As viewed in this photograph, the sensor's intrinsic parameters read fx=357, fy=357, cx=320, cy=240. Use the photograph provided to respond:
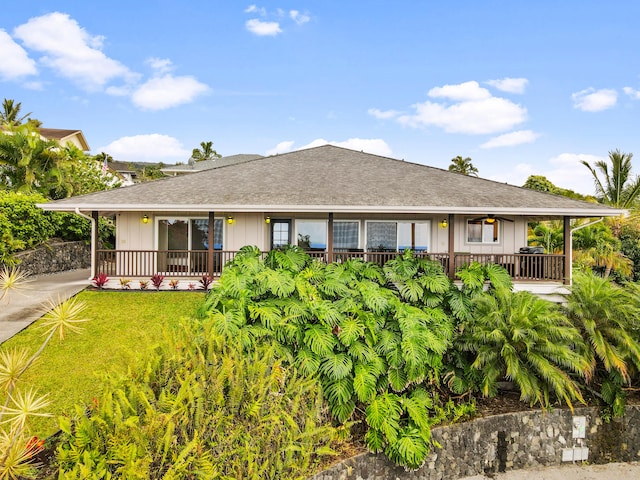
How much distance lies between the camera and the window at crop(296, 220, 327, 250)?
12.8m

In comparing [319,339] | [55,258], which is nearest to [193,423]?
[319,339]

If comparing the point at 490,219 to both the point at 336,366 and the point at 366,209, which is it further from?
the point at 336,366

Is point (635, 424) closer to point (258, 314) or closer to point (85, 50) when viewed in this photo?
point (258, 314)

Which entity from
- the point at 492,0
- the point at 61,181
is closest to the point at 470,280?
the point at 492,0

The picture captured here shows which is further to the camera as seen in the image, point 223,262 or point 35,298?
point 223,262

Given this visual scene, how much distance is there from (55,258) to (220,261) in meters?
7.78

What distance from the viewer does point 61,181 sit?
54.2 ft

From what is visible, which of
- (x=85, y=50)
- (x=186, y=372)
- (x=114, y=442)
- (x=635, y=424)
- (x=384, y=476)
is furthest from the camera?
(x=85, y=50)

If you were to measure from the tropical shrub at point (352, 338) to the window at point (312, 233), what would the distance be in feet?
22.5

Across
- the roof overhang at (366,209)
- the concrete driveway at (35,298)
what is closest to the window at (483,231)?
the roof overhang at (366,209)

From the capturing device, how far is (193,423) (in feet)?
10.7

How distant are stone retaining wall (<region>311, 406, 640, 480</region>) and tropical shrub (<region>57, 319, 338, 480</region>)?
6.99 feet

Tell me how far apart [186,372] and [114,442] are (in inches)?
29.1

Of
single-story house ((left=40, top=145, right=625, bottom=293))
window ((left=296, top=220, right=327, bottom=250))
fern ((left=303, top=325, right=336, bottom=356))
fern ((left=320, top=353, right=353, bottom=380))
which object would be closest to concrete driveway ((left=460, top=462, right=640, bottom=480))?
fern ((left=320, top=353, right=353, bottom=380))
